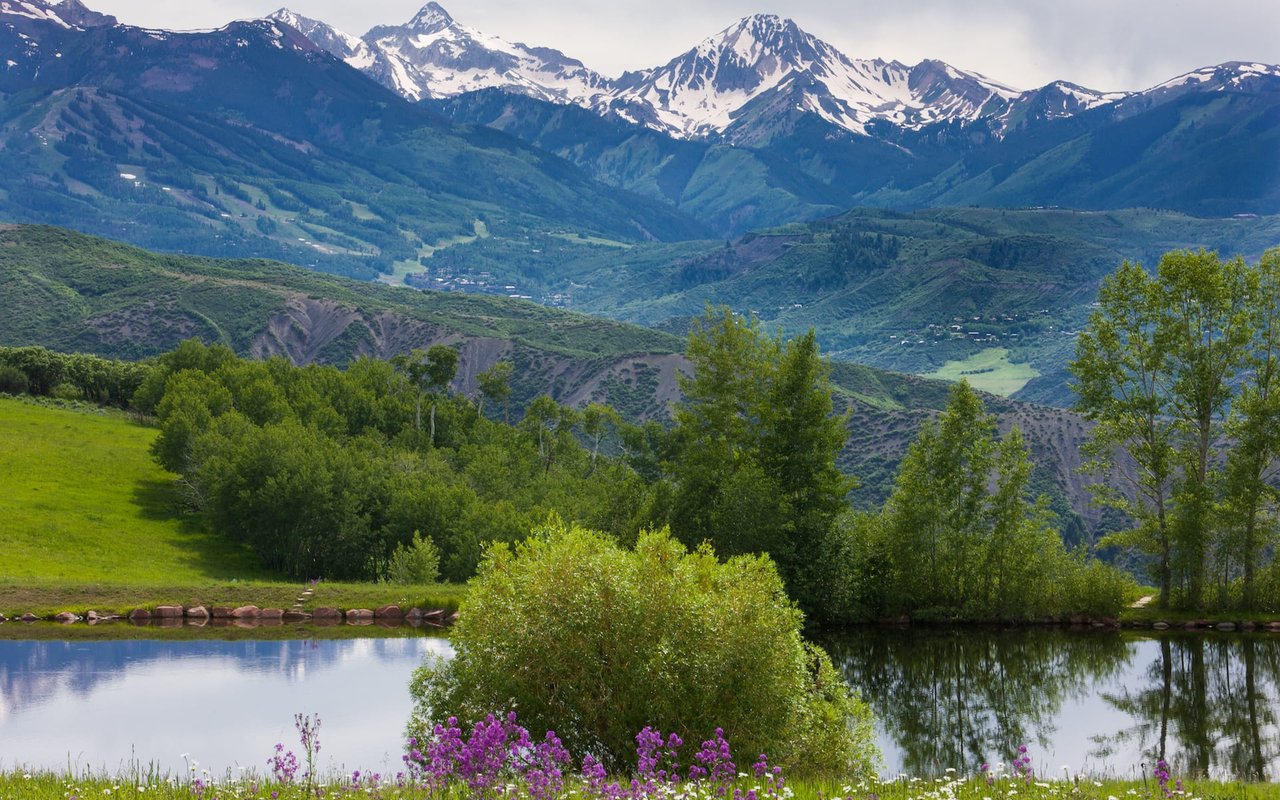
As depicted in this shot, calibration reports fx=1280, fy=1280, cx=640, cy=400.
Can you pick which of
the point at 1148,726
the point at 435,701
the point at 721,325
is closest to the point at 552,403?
the point at 721,325

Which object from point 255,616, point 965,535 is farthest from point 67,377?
point 965,535

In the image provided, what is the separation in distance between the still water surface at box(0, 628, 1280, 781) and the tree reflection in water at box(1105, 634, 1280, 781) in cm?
9

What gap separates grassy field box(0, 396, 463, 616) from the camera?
68.8 metres

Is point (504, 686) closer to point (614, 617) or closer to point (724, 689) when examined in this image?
point (614, 617)

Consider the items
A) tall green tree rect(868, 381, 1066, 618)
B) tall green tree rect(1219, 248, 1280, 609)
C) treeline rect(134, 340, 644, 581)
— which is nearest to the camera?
tall green tree rect(1219, 248, 1280, 609)

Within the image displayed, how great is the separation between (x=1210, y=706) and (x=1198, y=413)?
83.4 feet

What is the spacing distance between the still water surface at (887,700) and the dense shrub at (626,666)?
15.6 ft

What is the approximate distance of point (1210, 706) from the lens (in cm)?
4797

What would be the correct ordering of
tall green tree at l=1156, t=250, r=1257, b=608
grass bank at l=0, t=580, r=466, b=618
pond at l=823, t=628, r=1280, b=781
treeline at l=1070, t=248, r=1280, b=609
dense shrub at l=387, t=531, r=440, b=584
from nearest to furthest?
pond at l=823, t=628, r=1280, b=781, grass bank at l=0, t=580, r=466, b=618, treeline at l=1070, t=248, r=1280, b=609, tall green tree at l=1156, t=250, r=1257, b=608, dense shrub at l=387, t=531, r=440, b=584

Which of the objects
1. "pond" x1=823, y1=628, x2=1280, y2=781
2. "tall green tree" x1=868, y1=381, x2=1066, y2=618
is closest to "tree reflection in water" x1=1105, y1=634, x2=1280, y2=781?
"pond" x1=823, y1=628, x2=1280, y2=781

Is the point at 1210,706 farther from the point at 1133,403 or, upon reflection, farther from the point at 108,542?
the point at 108,542

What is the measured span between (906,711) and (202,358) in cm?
10037

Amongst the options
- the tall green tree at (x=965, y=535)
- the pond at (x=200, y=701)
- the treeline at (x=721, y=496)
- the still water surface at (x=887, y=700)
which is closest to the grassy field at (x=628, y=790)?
the pond at (x=200, y=701)

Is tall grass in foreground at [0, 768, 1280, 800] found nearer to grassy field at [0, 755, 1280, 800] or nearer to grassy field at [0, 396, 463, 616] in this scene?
grassy field at [0, 755, 1280, 800]
